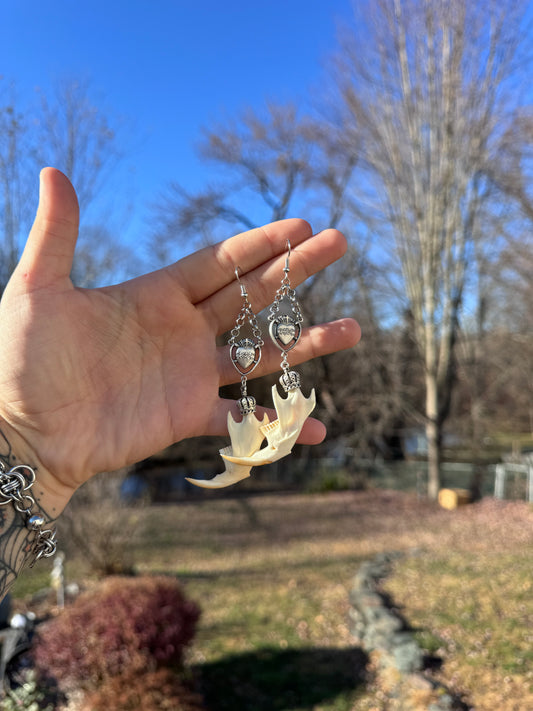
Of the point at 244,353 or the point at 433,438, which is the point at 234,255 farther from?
the point at 433,438

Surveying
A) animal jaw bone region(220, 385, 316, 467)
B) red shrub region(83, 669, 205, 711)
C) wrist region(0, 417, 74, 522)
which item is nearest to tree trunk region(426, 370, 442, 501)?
red shrub region(83, 669, 205, 711)

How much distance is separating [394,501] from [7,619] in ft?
29.6

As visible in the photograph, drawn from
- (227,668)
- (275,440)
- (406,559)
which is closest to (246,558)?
(406,559)

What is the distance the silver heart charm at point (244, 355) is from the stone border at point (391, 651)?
11.2 ft

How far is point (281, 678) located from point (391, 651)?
1.04 meters

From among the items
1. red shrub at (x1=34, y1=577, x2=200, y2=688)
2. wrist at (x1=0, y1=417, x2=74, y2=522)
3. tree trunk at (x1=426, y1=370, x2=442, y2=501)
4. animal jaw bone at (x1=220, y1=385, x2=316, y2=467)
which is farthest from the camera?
tree trunk at (x1=426, y1=370, x2=442, y2=501)

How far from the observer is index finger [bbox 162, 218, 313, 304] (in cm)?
165

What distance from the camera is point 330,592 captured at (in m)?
6.75

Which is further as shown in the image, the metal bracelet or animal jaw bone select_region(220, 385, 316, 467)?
animal jaw bone select_region(220, 385, 316, 467)

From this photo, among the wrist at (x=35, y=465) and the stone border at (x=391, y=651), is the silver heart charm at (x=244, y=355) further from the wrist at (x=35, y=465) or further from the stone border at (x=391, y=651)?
the stone border at (x=391, y=651)

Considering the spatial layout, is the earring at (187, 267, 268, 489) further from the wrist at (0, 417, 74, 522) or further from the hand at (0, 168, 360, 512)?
the wrist at (0, 417, 74, 522)

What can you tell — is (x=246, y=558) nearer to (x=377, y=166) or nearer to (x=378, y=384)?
(x=378, y=384)

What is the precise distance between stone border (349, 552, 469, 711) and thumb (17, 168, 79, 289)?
13.0ft

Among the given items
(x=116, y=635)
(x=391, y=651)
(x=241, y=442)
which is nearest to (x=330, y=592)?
(x=391, y=651)
